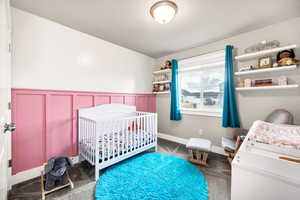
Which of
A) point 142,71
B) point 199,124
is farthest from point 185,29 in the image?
point 199,124

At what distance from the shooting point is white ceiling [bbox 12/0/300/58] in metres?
1.51

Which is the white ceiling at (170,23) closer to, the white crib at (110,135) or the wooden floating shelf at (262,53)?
the wooden floating shelf at (262,53)

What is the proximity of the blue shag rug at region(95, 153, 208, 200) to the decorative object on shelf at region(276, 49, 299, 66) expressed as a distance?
6.68 feet

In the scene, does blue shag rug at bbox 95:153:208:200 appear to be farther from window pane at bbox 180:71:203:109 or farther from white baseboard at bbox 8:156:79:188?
window pane at bbox 180:71:203:109

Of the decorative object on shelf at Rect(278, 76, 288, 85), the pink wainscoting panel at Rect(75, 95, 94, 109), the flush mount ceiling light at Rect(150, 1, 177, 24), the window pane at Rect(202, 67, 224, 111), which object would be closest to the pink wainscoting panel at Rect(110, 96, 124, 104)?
the pink wainscoting panel at Rect(75, 95, 94, 109)

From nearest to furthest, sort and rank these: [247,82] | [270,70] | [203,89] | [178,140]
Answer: [270,70]
[247,82]
[203,89]
[178,140]

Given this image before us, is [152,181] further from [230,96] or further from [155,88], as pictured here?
[155,88]

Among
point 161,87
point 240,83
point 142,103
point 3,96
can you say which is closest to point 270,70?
point 240,83

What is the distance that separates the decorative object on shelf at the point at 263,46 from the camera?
1869 millimetres

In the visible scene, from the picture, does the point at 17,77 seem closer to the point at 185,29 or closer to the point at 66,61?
the point at 66,61

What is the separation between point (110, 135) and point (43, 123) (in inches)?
39.1

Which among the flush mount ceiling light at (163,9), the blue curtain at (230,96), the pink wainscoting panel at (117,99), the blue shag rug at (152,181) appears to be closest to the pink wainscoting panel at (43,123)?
the pink wainscoting panel at (117,99)

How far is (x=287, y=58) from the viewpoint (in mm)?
1727

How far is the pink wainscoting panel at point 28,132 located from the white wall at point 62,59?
0.22 metres
